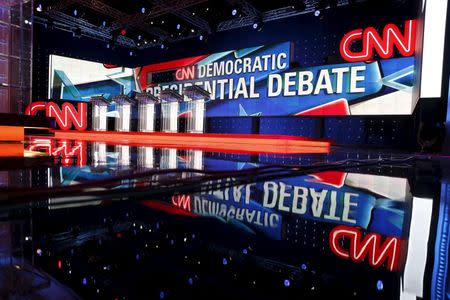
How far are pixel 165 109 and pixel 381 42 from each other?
14.4 feet

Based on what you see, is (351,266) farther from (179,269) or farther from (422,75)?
(422,75)

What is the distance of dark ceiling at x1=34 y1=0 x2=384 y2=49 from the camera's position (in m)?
7.49

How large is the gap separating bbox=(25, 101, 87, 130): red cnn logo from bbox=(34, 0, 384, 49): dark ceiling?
2.43 metres

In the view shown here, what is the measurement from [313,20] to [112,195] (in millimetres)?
7447

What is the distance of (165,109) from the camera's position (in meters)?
6.41

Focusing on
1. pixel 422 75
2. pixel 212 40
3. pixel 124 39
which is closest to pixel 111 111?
pixel 124 39

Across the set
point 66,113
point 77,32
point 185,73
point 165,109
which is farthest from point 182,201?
point 77,32

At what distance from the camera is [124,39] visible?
10570mm

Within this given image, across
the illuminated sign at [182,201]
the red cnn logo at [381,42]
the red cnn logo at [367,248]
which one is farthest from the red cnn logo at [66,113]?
the red cnn logo at [367,248]

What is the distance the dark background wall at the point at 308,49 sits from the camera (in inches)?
244

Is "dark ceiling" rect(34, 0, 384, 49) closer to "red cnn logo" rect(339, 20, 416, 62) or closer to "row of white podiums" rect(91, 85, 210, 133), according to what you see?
"red cnn logo" rect(339, 20, 416, 62)

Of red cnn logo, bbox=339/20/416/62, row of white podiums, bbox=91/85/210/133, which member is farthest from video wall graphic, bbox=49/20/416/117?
row of white podiums, bbox=91/85/210/133

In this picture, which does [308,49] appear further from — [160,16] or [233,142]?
[160,16]

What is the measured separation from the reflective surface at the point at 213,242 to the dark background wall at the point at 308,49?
4.63m
